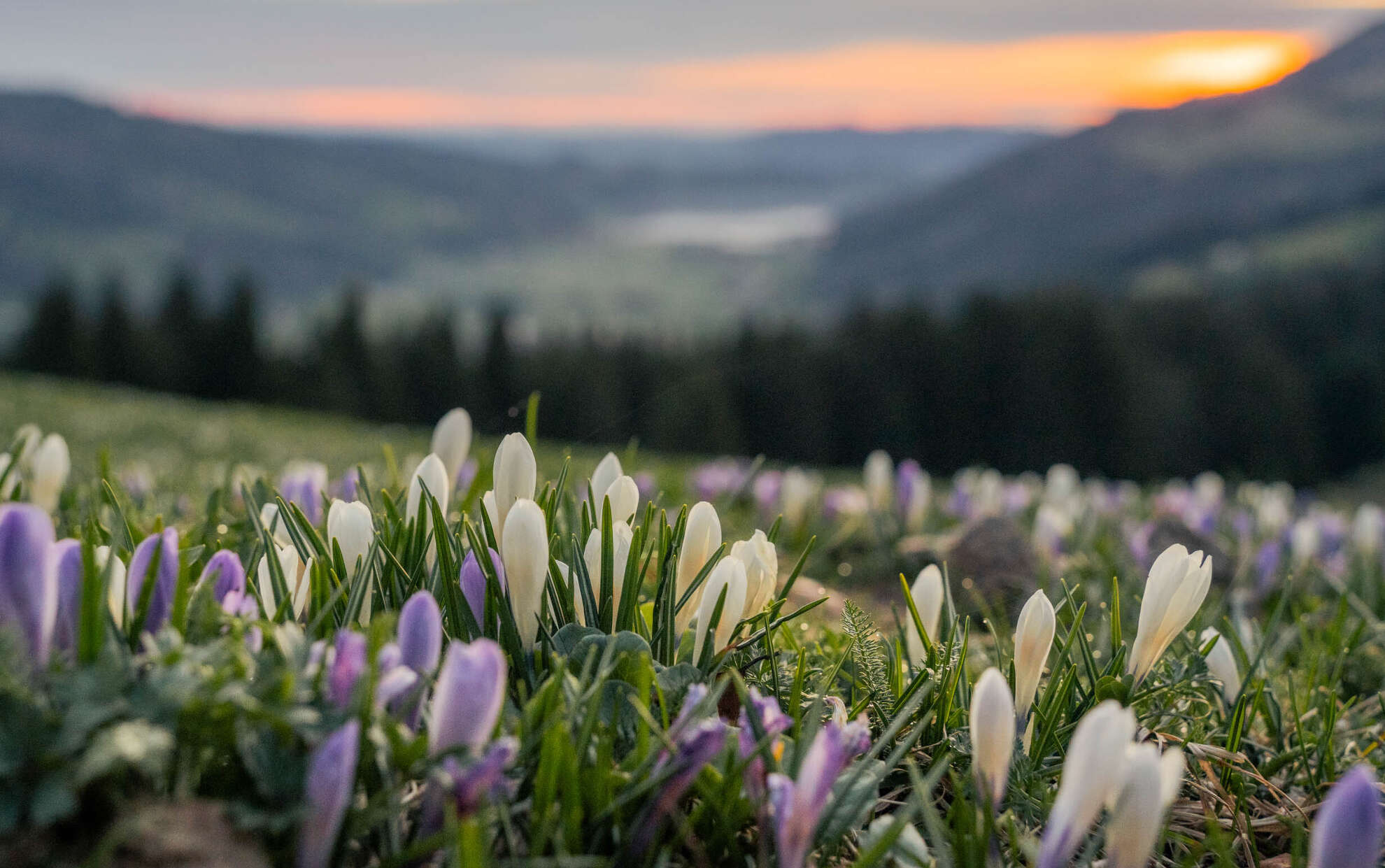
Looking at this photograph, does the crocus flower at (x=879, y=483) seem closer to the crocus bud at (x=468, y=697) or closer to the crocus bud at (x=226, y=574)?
the crocus bud at (x=226, y=574)

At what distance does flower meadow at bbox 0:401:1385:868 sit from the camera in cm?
138

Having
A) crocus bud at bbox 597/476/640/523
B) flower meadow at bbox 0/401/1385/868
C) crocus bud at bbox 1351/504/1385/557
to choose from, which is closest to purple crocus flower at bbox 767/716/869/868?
flower meadow at bbox 0/401/1385/868

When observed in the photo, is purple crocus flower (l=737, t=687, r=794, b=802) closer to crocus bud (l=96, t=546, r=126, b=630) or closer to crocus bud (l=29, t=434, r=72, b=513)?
crocus bud (l=96, t=546, r=126, b=630)

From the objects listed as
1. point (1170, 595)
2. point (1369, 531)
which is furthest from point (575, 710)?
point (1369, 531)

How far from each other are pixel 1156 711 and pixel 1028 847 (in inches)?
34.7

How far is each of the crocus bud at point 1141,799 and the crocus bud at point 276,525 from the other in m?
1.69

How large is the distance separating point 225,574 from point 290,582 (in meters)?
0.20

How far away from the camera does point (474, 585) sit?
1.96 m

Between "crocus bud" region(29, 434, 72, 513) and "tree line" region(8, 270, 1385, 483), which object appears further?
"tree line" region(8, 270, 1385, 483)

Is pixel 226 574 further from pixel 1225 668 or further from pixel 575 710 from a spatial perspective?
pixel 1225 668

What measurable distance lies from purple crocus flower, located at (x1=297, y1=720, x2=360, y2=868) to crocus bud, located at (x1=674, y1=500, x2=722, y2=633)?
2.75ft

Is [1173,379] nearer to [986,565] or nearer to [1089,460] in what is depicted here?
[1089,460]

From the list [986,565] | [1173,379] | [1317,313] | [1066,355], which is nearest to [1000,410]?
[1066,355]

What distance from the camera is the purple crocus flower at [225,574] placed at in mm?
1868
